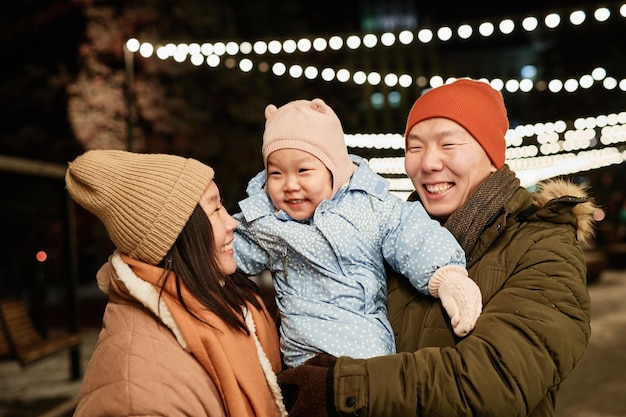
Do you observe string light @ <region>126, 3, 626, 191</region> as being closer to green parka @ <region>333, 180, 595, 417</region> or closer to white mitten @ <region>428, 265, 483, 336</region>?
green parka @ <region>333, 180, 595, 417</region>

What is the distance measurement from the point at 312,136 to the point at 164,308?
94cm

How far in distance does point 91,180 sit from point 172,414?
2.79 ft

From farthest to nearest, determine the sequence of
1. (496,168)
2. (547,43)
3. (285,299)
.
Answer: (547,43)
(496,168)
(285,299)

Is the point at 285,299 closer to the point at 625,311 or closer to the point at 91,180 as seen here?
the point at 91,180

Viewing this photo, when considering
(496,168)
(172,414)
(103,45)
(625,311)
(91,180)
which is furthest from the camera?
(103,45)

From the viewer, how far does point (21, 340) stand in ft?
23.0

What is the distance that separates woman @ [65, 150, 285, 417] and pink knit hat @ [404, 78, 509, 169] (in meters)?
1.03

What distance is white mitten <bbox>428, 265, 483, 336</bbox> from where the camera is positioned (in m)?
2.00

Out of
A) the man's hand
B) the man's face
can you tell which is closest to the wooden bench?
the man's hand

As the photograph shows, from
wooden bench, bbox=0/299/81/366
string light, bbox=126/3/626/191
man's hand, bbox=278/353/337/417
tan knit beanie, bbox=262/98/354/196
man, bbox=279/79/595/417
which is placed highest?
string light, bbox=126/3/626/191

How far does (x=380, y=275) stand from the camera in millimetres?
2449

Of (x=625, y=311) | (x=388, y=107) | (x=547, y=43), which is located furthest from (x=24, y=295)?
(x=388, y=107)

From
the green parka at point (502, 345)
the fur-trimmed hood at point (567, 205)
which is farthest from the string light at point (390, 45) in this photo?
the green parka at point (502, 345)

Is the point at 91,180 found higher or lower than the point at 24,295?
higher
